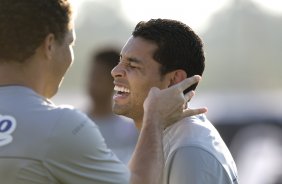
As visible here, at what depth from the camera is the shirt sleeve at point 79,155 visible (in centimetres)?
528

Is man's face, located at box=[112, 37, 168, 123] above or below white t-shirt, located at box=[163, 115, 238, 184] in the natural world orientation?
above

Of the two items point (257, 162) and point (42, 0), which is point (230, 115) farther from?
point (42, 0)

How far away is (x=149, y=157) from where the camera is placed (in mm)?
5988

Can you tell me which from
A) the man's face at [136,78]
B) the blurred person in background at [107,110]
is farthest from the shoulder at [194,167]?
the blurred person in background at [107,110]

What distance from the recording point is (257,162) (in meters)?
14.6

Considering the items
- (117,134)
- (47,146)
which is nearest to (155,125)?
(47,146)

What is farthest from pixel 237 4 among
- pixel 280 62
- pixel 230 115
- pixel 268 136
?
pixel 268 136

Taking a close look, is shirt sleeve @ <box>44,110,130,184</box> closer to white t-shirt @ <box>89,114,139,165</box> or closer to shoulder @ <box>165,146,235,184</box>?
shoulder @ <box>165,146,235,184</box>

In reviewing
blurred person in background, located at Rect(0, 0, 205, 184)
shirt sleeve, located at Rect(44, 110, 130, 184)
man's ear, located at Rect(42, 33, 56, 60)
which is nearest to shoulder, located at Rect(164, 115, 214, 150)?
blurred person in background, located at Rect(0, 0, 205, 184)

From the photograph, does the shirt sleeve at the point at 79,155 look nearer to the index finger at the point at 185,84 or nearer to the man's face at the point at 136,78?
the index finger at the point at 185,84

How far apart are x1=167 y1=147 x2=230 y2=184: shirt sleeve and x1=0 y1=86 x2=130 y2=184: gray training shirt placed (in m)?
0.64

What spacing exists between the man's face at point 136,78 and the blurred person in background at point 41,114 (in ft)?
4.00

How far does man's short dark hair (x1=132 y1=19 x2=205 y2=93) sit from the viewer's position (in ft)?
22.5

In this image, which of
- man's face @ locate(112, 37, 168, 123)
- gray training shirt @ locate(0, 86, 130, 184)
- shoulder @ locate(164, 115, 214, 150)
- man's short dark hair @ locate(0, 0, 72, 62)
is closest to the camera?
gray training shirt @ locate(0, 86, 130, 184)
